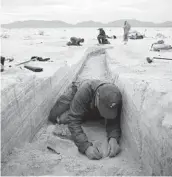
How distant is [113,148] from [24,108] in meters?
1.12

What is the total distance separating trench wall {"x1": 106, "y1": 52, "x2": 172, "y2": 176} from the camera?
Result: 1851 millimetres

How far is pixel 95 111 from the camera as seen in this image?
3148mm

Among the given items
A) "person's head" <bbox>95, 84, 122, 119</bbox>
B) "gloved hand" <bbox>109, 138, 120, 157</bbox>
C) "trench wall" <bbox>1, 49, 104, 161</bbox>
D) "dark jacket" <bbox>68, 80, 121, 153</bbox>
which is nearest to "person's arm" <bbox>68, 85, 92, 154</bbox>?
"dark jacket" <bbox>68, 80, 121, 153</bbox>

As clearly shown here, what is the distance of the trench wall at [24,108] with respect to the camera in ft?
7.04

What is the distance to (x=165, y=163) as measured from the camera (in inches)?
72.4

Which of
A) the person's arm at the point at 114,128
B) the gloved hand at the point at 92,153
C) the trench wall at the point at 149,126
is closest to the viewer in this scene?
the trench wall at the point at 149,126

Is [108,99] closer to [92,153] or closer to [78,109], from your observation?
[78,109]

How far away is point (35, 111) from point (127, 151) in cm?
126

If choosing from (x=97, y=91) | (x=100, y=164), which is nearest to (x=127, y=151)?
(x=100, y=164)

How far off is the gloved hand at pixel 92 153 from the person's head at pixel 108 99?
16.5 inches

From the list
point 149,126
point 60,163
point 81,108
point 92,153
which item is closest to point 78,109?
point 81,108

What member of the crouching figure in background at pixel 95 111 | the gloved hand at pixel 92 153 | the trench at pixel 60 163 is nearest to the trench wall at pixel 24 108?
the trench at pixel 60 163

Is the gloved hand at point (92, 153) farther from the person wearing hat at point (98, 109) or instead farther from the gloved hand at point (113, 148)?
the gloved hand at point (113, 148)

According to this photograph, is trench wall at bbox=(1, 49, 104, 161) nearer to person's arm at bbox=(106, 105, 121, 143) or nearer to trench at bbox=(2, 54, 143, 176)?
trench at bbox=(2, 54, 143, 176)
